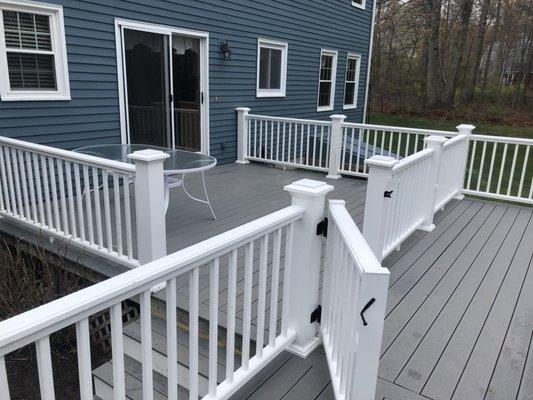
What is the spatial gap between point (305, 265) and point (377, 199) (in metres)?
0.92

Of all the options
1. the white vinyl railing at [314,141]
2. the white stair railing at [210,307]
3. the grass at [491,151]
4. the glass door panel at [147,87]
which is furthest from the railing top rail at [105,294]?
the grass at [491,151]

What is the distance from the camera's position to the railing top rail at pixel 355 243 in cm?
140

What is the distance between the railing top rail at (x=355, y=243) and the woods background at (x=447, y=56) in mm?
15891

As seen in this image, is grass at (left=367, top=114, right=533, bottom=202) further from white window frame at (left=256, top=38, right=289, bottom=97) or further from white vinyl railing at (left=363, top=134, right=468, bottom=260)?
white vinyl railing at (left=363, top=134, right=468, bottom=260)

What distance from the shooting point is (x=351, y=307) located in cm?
165

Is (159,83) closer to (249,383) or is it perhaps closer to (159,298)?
(159,298)

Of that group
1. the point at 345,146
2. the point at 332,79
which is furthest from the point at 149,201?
the point at 332,79

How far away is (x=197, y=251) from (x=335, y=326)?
0.86 meters

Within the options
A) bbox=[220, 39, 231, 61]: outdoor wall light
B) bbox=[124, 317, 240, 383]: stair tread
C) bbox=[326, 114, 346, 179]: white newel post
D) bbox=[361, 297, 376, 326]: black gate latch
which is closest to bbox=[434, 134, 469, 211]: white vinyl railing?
bbox=[326, 114, 346, 179]: white newel post

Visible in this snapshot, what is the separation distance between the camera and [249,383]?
2.02m

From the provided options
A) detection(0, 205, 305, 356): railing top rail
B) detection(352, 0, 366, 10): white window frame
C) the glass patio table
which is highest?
detection(352, 0, 366, 10): white window frame

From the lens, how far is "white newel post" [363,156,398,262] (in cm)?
272

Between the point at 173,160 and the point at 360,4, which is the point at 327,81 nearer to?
the point at 360,4

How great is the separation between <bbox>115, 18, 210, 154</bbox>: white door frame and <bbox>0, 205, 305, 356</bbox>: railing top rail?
3.97 m
